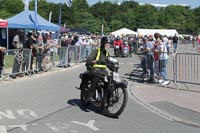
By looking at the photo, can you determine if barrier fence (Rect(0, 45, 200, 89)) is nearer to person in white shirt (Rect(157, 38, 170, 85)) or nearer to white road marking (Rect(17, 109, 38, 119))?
person in white shirt (Rect(157, 38, 170, 85))

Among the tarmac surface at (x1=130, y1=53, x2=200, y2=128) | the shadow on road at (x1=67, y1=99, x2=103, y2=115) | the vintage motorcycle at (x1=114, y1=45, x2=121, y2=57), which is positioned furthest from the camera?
the vintage motorcycle at (x1=114, y1=45, x2=121, y2=57)

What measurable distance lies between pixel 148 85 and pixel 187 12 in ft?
420

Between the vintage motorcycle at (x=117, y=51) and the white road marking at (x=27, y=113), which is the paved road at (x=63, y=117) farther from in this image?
the vintage motorcycle at (x=117, y=51)

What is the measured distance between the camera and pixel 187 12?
140 meters

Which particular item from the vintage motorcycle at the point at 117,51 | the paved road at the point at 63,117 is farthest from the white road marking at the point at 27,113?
the vintage motorcycle at the point at 117,51

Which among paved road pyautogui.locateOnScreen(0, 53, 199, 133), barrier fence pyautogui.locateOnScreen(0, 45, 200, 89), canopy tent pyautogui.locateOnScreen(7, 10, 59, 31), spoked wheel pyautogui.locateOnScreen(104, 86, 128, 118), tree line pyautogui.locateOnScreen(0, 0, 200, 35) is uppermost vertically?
tree line pyautogui.locateOnScreen(0, 0, 200, 35)

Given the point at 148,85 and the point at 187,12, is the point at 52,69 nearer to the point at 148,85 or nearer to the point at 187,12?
the point at 148,85

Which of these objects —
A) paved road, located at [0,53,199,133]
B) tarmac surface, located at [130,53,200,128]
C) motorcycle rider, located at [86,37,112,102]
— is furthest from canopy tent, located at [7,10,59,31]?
motorcycle rider, located at [86,37,112,102]

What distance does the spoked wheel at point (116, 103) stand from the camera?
31.0ft

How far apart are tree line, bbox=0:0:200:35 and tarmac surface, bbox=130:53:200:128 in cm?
8248

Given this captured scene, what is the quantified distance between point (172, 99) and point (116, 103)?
330 cm

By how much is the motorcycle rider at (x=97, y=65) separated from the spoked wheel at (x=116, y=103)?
48 cm

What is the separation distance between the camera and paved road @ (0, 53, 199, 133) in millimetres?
8359

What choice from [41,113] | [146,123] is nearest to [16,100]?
[41,113]
